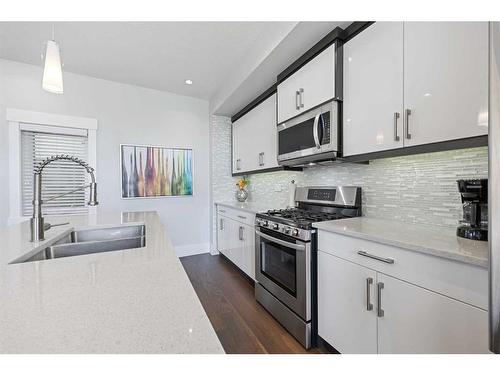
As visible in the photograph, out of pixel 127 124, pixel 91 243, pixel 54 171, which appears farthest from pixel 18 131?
pixel 91 243

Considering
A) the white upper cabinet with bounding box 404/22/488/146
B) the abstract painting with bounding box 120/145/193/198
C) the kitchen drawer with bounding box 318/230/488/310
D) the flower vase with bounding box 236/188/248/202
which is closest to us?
the kitchen drawer with bounding box 318/230/488/310

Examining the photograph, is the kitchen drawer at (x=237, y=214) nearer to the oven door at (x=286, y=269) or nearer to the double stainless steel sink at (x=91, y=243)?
the oven door at (x=286, y=269)

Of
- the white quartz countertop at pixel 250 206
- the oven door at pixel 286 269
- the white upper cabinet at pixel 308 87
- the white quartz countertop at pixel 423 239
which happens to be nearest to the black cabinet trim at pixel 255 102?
the white upper cabinet at pixel 308 87

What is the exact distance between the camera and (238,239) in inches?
114

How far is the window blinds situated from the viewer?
272 cm

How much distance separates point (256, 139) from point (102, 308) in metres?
2.68

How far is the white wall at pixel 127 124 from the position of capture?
2.65 m

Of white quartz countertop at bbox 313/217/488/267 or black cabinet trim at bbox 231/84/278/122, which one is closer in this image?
white quartz countertop at bbox 313/217/488/267

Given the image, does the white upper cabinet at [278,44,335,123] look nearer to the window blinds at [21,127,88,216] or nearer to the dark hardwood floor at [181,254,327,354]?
the dark hardwood floor at [181,254,327,354]

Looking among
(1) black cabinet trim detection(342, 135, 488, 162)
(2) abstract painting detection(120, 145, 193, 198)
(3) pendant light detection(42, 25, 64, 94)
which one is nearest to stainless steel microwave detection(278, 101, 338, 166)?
(1) black cabinet trim detection(342, 135, 488, 162)

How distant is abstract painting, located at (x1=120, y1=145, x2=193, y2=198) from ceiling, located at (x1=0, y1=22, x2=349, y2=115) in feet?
3.22

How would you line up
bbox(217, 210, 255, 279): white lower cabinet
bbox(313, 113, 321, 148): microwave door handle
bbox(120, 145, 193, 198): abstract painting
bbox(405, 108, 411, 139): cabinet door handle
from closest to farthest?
1. bbox(405, 108, 411, 139): cabinet door handle
2. bbox(313, 113, 321, 148): microwave door handle
3. bbox(217, 210, 255, 279): white lower cabinet
4. bbox(120, 145, 193, 198): abstract painting

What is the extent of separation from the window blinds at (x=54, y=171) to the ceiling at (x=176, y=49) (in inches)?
33.7
